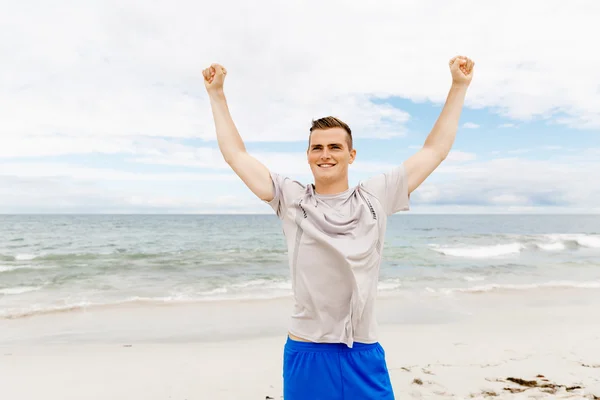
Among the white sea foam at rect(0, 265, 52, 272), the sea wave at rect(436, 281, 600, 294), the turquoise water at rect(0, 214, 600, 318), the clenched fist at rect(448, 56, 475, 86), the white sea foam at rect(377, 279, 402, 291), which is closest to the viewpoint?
the clenched fist at rect(448, 56, 475, 86)

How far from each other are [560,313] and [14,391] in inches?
364

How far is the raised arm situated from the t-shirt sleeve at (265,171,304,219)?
1.0 inches

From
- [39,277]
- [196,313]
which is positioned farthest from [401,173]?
[39,277]

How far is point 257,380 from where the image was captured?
522 centimetres

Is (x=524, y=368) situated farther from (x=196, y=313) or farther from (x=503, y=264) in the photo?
(x=503, y=264)

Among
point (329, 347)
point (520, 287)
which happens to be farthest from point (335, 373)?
point (520, 287)

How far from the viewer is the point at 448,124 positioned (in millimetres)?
2336

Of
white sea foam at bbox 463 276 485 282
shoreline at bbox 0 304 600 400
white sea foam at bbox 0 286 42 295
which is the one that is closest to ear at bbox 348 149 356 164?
shoreline at bbox 0 304 600 400

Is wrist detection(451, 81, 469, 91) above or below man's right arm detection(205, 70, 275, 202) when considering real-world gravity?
above

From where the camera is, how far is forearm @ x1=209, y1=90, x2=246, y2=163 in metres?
2.31

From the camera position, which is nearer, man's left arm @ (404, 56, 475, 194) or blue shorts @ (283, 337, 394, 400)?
blue shorts @ (283, 337, 394, 400)

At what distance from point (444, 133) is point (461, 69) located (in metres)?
0.38

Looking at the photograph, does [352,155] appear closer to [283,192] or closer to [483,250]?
[283,192]

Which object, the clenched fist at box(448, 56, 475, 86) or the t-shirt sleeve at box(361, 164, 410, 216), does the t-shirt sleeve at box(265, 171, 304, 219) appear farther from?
the clenched fist at box(448, 56, 475, 86)
